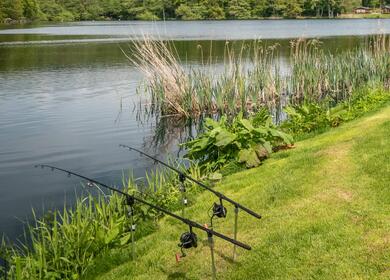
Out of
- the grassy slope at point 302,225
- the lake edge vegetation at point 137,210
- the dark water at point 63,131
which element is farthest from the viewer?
the dark water at point 63,131

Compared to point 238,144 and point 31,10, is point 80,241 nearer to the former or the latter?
point 238,144

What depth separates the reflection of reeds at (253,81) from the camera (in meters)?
18.4

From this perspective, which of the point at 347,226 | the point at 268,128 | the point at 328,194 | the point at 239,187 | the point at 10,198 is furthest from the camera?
the point at 10,198

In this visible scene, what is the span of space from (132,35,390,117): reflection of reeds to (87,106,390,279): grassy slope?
9.23 metres

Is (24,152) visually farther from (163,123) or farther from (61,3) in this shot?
(61,3)

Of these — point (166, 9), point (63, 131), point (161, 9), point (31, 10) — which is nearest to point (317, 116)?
point (63, 131)

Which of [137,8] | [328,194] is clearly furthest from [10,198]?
[137,8]

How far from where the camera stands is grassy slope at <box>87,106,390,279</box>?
18.2 ft

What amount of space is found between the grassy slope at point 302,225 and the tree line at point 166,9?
120m

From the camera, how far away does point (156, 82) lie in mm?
19359

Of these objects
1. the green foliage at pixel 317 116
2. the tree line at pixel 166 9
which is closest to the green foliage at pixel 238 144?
the green foliage at pixel 317 116

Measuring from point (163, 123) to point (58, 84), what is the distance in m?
11.5

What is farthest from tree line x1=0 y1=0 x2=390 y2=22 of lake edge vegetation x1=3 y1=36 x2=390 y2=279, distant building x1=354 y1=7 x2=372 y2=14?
lake edge vegetation x1=3 y1=36 x2=390 y2=279

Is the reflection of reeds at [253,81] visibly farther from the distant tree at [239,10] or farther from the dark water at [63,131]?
the distant tree at [239,10]
